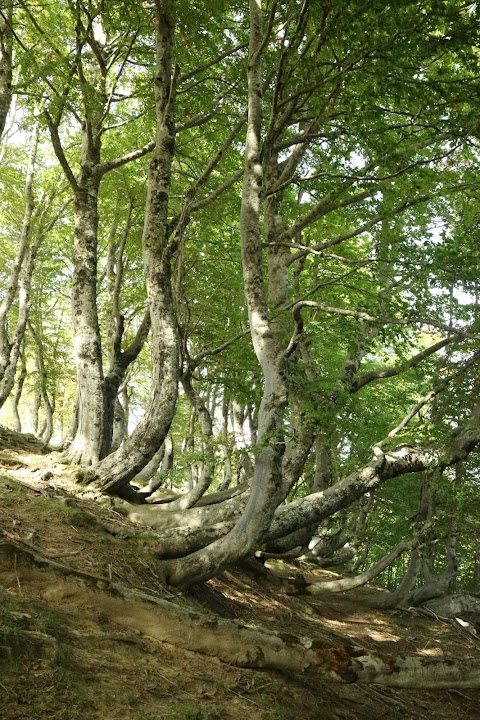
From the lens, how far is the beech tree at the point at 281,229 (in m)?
6.42

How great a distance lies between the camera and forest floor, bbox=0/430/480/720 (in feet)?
11.2

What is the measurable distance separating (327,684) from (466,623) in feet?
24.8

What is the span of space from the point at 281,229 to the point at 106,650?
8.03 m

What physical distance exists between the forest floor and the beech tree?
1029 mm

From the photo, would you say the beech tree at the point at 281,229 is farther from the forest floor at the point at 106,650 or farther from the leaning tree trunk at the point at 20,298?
the leaning tree trunk at the point at 20,298

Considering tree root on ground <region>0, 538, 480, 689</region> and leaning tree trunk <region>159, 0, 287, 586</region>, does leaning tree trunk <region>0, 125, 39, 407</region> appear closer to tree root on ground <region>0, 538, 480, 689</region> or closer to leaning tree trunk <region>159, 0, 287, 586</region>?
leaning tree trunk <region>159, 0, 287, 586</region>

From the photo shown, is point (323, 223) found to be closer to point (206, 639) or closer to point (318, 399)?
point (318, 399)

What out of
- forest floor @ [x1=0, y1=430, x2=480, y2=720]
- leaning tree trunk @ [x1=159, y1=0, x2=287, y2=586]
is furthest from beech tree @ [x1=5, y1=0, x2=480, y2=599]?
forest floor @ [x1=0, y1=430, x2=480, y2=720]

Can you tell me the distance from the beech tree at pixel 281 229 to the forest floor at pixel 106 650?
103cm

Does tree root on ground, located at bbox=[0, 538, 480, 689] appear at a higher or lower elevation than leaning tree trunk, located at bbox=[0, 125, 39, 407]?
lower

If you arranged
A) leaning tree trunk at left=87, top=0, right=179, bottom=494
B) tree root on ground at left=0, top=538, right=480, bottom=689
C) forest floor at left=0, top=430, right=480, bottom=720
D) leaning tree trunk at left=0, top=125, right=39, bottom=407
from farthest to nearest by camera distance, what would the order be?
leaning tree trunk at left=0, top=125, right=39, bottom=407 → leaning tree trunk at left=87, top=0, right=179, bottom=494 → tree root on ground at left=0, top=538, right=480, bottom=689 → forest floor at left=0, top=430, right=480, bottom=720

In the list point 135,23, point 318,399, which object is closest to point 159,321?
point 318,399

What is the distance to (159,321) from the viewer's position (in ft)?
28.2

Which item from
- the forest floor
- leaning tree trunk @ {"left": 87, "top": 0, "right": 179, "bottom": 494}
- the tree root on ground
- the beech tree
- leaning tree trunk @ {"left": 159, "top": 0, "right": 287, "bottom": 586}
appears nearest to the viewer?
the forest floor
